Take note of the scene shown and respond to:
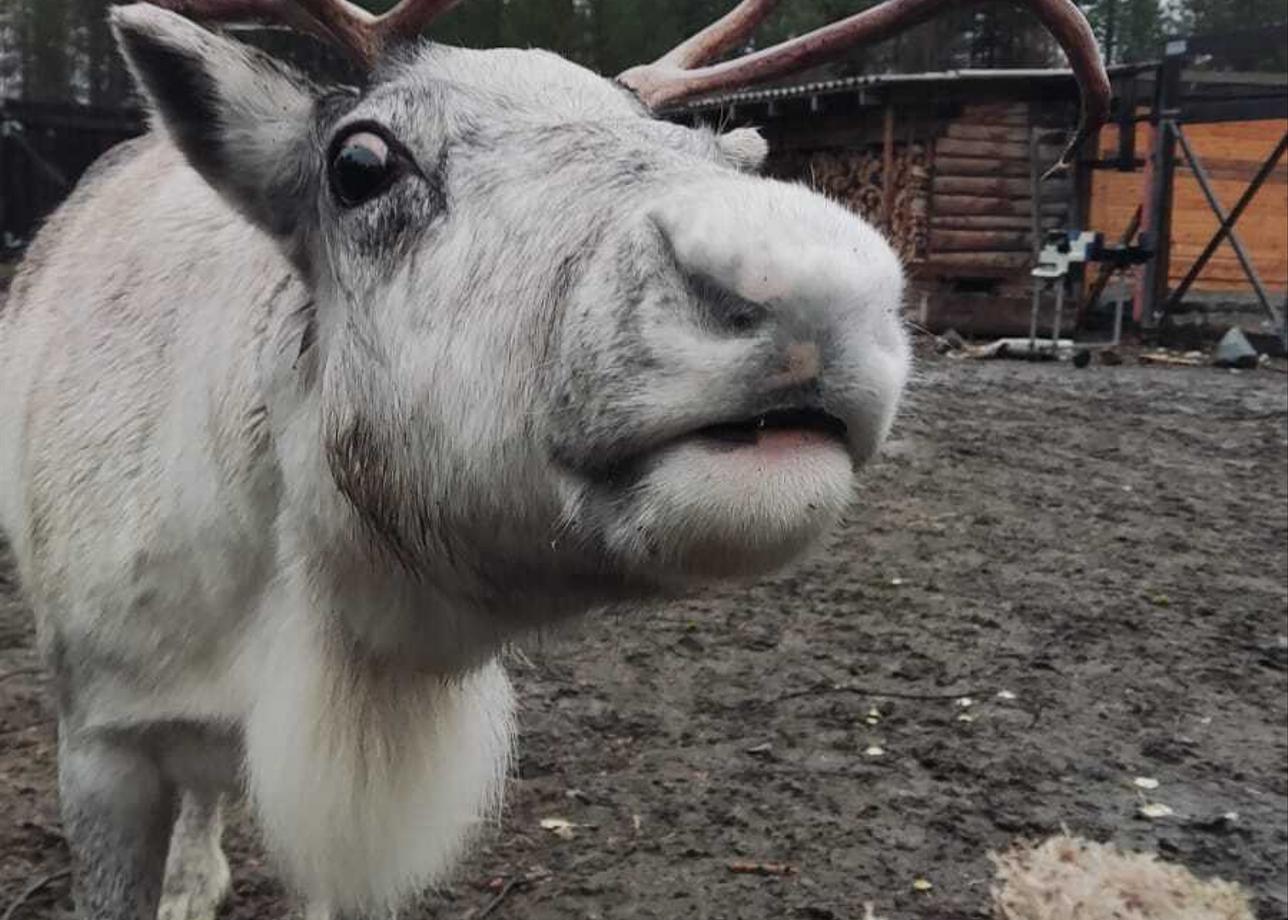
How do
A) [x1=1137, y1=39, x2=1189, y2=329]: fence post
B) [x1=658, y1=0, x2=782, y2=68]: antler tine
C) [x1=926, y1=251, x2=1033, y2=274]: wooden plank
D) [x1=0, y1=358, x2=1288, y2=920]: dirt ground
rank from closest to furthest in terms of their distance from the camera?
[x1=658, y1=0, x2=782, y2=68]: antler tine
[x1=0, y1=358, x2=1288, y2=920]: dirt ground
[x1=1137, y1=39, x2=1189, y2=329]: fence post
[x1=926, y1=251, x2=1033, y2=274]: wooden plank

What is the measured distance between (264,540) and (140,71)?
2.48 feet

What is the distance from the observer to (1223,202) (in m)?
16.1

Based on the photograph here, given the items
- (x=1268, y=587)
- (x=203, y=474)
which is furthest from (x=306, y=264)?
(x=1268, y=587)

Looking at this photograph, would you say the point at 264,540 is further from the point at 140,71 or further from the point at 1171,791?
the point at 1171,791

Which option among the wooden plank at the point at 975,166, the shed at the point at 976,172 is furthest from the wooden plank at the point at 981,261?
the wooden plank at the point at 975,166

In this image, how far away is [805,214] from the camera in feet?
4.36

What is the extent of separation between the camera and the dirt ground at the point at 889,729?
3.13m

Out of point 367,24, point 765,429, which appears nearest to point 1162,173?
point 367,24

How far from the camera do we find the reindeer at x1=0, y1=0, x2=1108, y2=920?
1322 millimetres

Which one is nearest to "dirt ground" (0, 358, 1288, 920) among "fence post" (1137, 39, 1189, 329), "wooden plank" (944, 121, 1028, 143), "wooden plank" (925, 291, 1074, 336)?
"wooden plank" (925, 291, 1074, 336)

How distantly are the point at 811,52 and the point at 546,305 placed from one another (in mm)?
1032

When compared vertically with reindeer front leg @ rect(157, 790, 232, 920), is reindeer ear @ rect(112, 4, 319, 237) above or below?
above

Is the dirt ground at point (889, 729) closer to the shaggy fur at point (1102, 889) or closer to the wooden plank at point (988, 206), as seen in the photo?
the shaggy fur at point (1102, 889)

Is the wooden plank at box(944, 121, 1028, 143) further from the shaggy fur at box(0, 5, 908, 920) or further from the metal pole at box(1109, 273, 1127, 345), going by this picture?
the shaggy fur at box(0, 5, 908, 920)
